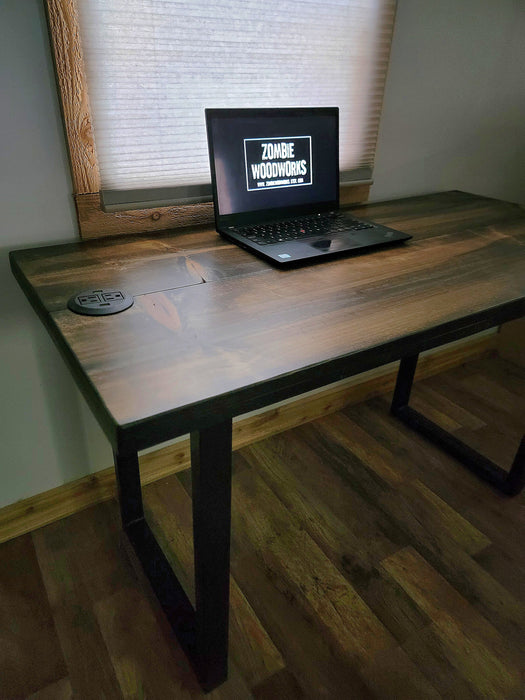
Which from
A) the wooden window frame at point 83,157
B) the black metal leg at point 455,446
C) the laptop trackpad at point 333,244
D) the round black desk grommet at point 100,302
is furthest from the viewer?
the black metal leg at point 455,446

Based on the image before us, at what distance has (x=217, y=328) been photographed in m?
0.74

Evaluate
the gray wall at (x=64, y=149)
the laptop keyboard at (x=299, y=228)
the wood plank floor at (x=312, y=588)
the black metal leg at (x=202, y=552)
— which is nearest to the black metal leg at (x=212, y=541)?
the black metal leg at (x=202, y=552)

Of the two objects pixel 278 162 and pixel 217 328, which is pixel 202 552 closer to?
pixel 217 328

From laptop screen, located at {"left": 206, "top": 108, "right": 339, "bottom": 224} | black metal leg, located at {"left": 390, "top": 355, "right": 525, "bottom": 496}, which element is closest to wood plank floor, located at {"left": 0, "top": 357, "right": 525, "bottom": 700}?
black metal leg, located at {"left": 390, "top": 355, "right": 525, "bottom": 496}

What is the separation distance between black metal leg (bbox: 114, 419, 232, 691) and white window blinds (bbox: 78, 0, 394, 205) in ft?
2.27

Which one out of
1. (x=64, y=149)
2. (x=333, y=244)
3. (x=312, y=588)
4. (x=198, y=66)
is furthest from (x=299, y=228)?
(x=312, y=588)

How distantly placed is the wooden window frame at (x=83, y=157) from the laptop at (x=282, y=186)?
5.7 inches

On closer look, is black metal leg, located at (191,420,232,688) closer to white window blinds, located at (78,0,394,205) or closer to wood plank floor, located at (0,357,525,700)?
wood plank floor, located at (0,357,525,700)

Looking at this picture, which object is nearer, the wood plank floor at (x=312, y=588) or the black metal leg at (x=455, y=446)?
the wood plank floor at (x=312, y=588)

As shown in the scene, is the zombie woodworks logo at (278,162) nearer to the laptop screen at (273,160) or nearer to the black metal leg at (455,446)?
the laptop screen at (273,160)

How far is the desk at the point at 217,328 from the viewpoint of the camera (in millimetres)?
611

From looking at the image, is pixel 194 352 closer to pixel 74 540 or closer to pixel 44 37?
pixel 44 37

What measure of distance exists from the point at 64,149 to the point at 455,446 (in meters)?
1.40

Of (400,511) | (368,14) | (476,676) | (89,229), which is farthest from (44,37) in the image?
(476,676)
